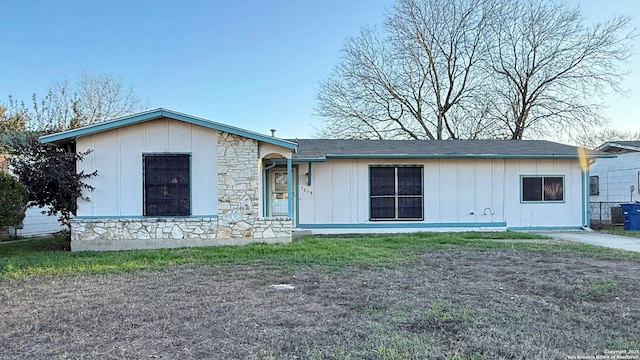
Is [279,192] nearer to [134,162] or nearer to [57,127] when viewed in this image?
[134,162]

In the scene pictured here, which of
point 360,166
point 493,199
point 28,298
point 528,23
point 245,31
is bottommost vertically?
point 28,298

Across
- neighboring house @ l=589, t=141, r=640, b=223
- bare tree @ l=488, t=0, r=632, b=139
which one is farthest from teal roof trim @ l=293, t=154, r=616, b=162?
bare tree @ l=488, t=0, r=632, b=139

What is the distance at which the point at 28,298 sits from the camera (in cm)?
533

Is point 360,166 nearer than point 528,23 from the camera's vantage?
Yes

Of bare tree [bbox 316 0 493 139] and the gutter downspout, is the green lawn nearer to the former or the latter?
the gutter downspout

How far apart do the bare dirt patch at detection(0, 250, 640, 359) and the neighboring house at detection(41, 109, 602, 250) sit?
3.13 m

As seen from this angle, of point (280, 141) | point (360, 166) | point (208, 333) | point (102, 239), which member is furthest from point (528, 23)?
point (208, 333)

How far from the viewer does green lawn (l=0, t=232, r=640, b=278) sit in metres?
7.44

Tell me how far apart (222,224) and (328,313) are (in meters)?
5.93

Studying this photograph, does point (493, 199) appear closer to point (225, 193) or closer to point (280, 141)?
point (280, 141)

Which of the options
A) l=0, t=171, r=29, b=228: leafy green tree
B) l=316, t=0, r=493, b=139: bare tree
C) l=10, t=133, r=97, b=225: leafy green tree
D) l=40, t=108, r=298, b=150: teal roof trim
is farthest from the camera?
l=316, t=0, r=493, b=139: bare tree

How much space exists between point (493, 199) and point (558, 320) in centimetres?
922

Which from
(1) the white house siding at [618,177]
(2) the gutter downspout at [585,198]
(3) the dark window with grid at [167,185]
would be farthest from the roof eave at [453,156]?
(1) the white house siding at [618,177]

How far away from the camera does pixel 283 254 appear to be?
333 inches
